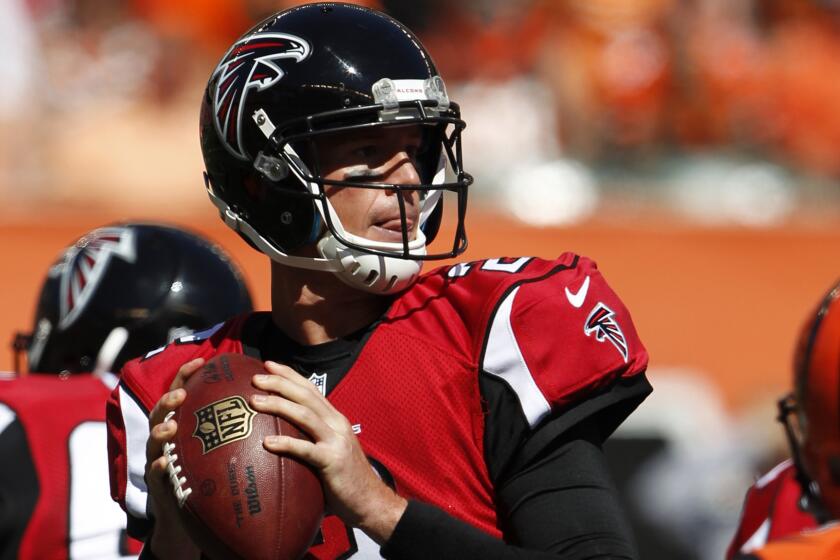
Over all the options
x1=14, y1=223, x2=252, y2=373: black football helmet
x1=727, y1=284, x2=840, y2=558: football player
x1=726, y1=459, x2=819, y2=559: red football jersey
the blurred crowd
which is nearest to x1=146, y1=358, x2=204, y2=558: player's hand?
x1=14, y1=223, x2=252, y2=373: black football helmet

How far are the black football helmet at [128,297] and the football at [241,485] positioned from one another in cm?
125

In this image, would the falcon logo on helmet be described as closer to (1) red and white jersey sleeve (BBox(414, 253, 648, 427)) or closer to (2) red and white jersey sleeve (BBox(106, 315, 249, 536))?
(2) red and white jersey sleeve (BBox(106, 315, 249, 536))

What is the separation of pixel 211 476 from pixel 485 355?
0.46 m

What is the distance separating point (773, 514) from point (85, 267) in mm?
1849

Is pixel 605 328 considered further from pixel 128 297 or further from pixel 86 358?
pixel 86 358

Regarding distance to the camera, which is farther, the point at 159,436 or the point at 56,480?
the point at 56,480

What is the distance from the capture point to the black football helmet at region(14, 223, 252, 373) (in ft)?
10.3

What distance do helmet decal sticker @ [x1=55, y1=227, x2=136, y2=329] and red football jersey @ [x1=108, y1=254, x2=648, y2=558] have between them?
125 centimetres

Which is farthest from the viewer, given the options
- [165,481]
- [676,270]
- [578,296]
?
[676,270]

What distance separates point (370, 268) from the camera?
2.16 m

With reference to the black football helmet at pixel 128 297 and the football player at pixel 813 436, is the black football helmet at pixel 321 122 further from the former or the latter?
the football player at pixel 813 436

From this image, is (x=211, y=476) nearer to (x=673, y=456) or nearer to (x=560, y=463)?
(x=560, y=463)

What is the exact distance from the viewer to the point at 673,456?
565 cm

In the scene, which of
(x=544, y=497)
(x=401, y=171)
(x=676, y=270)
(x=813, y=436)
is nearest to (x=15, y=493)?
(x=401, y=171)
